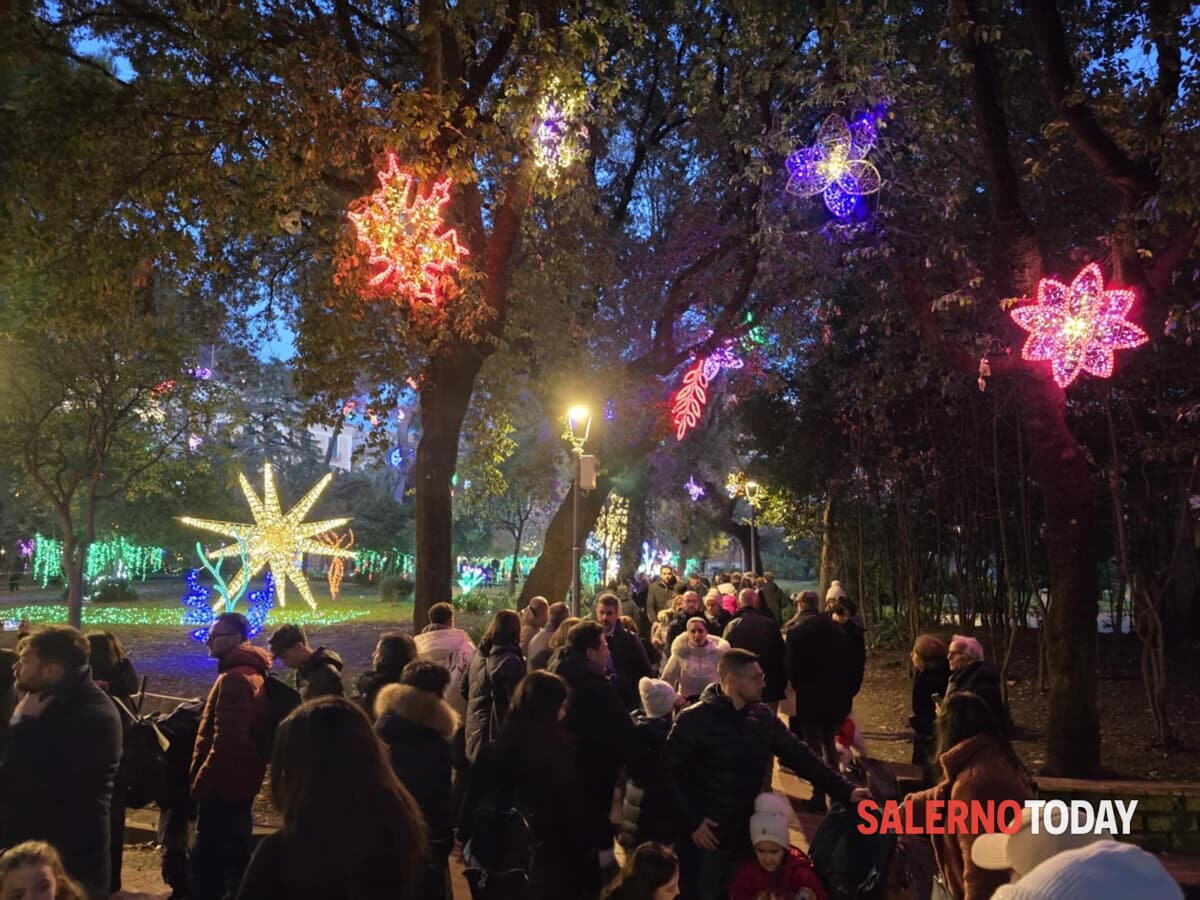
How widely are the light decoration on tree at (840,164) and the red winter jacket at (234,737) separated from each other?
332 inches

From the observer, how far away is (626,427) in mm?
19078

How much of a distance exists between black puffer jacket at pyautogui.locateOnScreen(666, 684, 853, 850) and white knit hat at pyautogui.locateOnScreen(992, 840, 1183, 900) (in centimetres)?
282

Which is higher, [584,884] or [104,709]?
[104,709]

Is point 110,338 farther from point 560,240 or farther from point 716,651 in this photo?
point 716,651

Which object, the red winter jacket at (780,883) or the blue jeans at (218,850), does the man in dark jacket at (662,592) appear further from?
the red winter jacket at (780,883)

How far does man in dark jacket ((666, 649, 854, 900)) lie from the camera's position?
14.8 feet

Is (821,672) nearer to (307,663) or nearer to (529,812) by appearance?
(529,812)

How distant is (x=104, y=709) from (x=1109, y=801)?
695cm

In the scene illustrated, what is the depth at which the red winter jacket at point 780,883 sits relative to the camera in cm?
383

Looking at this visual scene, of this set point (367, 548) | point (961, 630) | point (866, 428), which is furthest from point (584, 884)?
point (367, 548)

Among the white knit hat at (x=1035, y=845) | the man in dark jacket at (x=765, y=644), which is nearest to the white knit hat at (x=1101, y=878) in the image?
the white knit hat at (x=1035, y=845)

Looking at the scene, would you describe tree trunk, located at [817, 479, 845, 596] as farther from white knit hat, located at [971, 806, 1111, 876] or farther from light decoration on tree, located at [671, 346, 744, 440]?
white knit hat, located at [971, 806, 1111, 876]

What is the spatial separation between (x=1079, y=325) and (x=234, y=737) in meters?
7.02

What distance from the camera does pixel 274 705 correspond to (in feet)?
16.5
